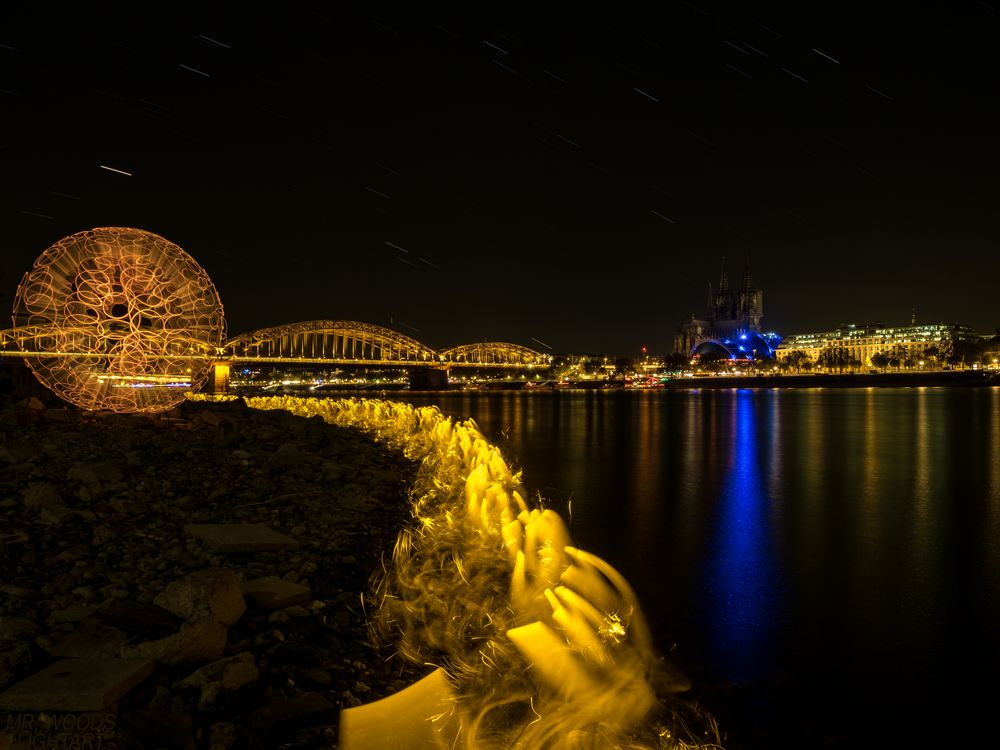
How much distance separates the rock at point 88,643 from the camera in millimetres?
4253

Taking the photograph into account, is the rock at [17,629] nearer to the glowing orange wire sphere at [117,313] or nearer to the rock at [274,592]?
the rock at [274,592]

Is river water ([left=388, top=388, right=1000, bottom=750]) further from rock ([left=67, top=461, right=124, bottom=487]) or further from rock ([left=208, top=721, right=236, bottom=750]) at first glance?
rock ([left=67, top=461, right=124, bottom=487])

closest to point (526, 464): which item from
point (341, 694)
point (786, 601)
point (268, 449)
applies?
point (268, 449)

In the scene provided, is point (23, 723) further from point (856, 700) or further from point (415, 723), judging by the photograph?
Result: point (856, 700)

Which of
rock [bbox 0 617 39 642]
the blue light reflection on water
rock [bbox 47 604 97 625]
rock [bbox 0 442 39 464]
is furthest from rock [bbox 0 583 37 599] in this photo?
the blue light reflection on water

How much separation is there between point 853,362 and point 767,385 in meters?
63.9

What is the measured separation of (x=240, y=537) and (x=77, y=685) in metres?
3.15

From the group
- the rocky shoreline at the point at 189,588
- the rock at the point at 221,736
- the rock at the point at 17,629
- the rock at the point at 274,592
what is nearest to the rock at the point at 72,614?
the rocky shoreline at the point at 189,588

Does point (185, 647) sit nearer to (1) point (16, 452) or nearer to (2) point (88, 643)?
(2) point (88, 643)

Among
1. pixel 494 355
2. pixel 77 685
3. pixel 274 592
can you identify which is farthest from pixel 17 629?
pixel 494 355

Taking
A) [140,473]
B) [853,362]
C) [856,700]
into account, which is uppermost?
[853,362]

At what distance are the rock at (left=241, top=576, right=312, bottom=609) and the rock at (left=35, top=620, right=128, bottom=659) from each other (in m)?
1.11

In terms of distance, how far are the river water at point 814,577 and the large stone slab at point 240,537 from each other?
3936 mm

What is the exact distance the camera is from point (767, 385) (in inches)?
4808
